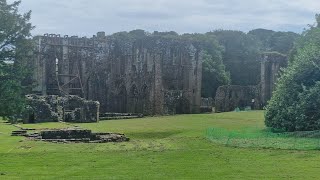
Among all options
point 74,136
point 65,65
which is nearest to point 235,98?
point 65,65


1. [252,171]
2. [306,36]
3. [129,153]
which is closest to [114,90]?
[306,36]

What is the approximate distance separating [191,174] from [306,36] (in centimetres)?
3928

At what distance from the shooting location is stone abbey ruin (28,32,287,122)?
72938 millimetres

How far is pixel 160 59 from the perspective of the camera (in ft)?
233

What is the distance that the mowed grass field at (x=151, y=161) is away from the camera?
18969 millimetres

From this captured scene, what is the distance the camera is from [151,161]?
2258 centimetres

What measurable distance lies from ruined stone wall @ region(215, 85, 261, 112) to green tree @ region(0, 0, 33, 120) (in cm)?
5723

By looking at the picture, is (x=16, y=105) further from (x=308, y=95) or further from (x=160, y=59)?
(x=160, y=59)

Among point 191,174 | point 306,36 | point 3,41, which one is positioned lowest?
point 191,174

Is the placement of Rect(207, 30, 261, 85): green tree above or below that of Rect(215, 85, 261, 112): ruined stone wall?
above

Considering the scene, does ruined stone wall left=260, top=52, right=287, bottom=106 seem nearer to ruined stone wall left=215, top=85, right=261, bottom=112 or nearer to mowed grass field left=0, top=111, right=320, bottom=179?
ruined stone wall left=215, top=85, right=261, bottom=112

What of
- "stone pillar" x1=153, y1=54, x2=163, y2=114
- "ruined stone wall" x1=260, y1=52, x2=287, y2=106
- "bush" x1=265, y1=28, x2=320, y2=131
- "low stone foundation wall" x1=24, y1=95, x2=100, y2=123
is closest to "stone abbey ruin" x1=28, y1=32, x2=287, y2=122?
"stone pillar" x1=153, y1=54, x2=163, y2=114

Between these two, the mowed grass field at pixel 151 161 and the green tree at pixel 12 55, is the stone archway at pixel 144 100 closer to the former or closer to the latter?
the mowed grass field at pixel 151 161

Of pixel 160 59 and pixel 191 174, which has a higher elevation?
pixel 160 59
